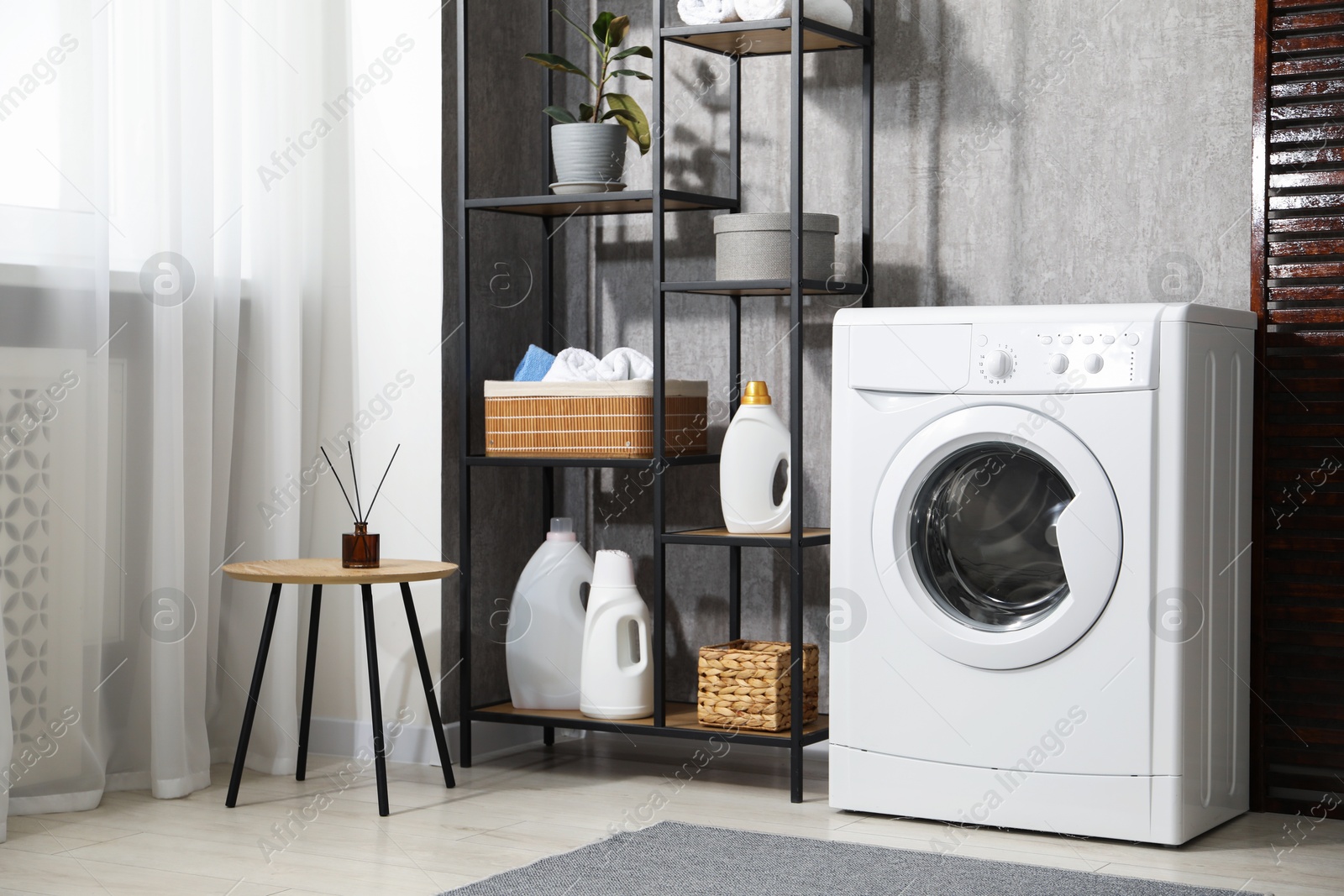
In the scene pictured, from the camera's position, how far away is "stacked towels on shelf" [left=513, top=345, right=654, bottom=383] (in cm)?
303

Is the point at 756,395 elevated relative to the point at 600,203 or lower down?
lower down

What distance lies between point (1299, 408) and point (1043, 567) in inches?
24.7

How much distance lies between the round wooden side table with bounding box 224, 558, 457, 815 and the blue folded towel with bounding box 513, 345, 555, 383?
0.44 meters

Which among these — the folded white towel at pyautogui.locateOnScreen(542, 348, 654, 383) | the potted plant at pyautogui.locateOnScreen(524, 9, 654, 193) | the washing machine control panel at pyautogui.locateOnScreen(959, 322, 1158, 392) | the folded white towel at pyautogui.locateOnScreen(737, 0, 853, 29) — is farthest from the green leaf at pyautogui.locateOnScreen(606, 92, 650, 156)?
the washing machine control panel at pyautogui.locateOnScreen(959, 322, 1158, 392)

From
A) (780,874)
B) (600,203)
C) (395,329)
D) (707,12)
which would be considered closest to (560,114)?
(600,203)

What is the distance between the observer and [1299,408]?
2781 millimetres

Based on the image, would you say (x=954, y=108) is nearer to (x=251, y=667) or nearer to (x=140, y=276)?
(x=140, y=276)

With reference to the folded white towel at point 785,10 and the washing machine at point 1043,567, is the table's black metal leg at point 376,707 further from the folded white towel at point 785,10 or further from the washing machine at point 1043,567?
the folded white towel at point 785,10

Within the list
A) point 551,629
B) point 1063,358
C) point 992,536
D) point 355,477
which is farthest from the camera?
point 355,477

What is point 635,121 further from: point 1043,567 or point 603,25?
point 1043,567

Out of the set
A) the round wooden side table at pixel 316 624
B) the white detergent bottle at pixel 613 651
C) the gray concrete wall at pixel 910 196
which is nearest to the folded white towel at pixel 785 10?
the gray concrete wall at pixel 910 196

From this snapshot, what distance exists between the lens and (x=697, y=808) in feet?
9.10

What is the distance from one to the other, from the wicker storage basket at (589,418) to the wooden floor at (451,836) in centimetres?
67

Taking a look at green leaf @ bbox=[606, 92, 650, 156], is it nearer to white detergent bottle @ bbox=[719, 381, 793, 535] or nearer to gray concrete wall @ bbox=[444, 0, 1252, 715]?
gray concrete wall @ bbox=[444, 0, 1252, 715]
